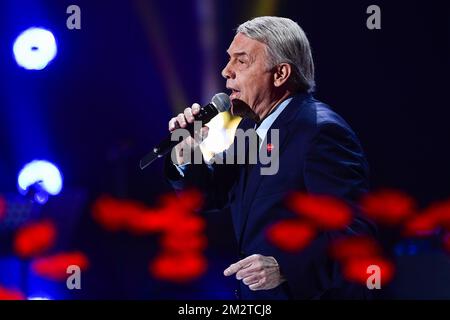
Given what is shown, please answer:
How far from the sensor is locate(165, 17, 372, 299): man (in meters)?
1.85

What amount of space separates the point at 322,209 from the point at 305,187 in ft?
0.75

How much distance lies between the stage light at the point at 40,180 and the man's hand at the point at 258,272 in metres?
1.33

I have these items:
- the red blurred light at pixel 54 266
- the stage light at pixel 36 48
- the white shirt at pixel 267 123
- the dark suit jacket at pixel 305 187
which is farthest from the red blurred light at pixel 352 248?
the stage light at pixel 36 48

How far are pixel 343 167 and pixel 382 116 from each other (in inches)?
43.9

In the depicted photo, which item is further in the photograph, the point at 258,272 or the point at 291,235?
the point at 291,235

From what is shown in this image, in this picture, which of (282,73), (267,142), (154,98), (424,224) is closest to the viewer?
(267,142)

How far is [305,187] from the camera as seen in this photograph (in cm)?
193

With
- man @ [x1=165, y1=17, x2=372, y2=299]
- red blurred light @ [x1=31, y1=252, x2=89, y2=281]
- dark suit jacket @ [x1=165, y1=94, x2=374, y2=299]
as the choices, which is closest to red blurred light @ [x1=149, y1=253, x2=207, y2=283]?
red blurred light @ [x1=31, y1=252, x2=89, y2=281]

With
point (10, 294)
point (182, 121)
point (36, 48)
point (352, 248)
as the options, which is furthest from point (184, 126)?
point (10, 294)

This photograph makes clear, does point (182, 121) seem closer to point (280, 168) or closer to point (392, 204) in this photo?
point (280, 168)
